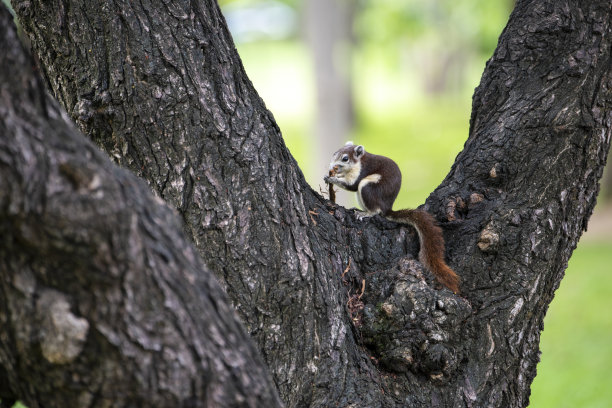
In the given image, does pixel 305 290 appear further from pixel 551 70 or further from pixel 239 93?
pixel 551 70

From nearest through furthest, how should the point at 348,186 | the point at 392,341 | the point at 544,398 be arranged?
1. the point at 392,341
2. the point at 348,186
3. the point at 544,398

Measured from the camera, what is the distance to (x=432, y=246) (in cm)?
280

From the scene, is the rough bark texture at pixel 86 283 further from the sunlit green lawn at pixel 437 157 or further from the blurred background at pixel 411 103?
the sunlit green lawn at pixel 437 157

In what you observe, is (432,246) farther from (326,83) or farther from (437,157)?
(437,157)

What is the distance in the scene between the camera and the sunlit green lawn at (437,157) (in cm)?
588

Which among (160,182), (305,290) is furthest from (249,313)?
(160,182)

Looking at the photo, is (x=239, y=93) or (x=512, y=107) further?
(x=512, y=107)

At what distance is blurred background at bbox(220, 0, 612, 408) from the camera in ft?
22.3

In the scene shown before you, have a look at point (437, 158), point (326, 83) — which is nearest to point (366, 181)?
point (326, 83)

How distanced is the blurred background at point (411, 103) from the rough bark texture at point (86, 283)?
1.80 m

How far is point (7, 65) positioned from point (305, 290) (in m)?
1.32

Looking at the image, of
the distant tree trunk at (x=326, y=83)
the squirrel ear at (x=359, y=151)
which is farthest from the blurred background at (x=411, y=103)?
the squirrel ear at (x=359, y=151)

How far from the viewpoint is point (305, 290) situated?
7.86 feet

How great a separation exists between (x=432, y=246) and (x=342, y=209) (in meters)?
0.43
